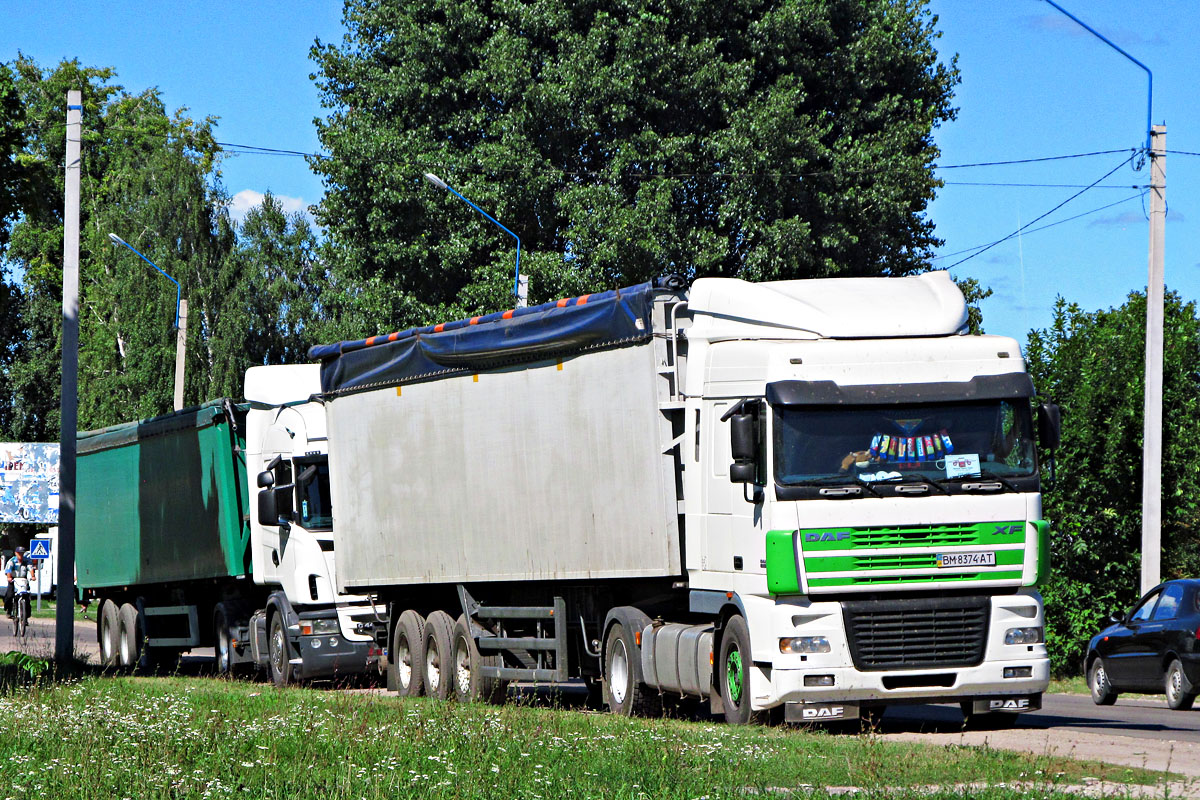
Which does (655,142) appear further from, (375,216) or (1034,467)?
(1034,467)

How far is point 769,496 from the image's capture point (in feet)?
41.5

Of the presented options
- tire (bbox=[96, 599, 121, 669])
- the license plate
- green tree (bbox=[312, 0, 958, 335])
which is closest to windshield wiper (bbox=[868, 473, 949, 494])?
the license plate

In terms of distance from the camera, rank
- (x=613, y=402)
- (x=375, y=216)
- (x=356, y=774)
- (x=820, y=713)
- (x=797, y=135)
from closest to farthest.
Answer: (x=356, y=774)
(x=820, y=713)
(x=613, y=402)
(x=797, y=135)
(x=375, y=216)

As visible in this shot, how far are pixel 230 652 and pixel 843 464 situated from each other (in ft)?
41.4

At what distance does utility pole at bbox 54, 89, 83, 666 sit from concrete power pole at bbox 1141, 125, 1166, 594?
573 inches

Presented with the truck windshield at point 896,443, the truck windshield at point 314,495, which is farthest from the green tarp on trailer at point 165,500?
the truck windshield at point 896,443

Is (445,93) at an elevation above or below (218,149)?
below

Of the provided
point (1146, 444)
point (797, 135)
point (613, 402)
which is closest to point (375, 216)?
point (797, 135)

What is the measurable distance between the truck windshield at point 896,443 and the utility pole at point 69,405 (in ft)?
41.5

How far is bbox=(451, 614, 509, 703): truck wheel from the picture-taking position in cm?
1711

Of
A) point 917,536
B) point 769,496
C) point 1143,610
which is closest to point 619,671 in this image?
point 769,496

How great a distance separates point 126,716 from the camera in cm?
1284

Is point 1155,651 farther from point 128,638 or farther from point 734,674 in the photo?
point 128,638

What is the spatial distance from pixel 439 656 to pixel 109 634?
12131 mm
